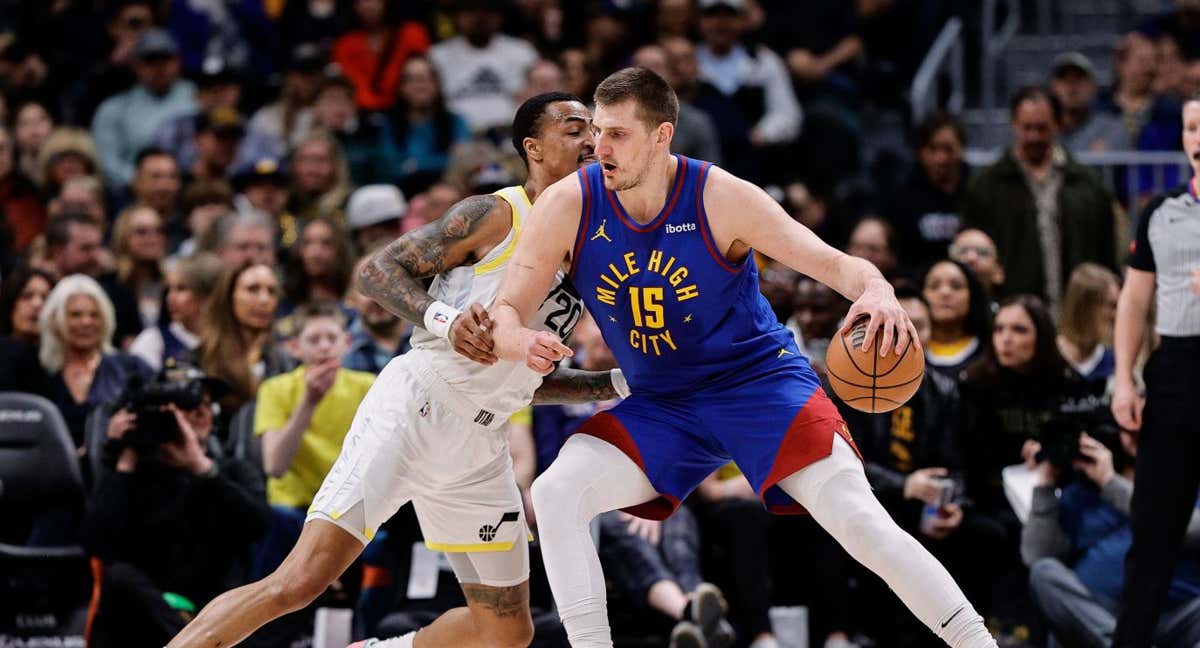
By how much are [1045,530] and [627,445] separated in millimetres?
2968

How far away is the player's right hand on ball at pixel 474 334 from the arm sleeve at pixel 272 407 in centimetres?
319

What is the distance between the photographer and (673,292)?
570cm

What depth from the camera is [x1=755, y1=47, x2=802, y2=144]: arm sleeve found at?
12453mm

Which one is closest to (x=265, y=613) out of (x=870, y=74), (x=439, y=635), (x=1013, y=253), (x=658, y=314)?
(x=439, y=635)

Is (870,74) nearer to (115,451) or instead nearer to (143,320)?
(143,320)

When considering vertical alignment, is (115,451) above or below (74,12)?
below

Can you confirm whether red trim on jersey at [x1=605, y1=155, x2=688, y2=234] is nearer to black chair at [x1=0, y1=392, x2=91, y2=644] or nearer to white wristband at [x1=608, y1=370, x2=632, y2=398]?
white wristband at [x1=608, y1=370, x2=632, y2=398]

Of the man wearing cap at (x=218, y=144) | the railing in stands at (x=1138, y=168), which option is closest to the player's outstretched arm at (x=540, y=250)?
the railing in stands at (x=1138, y=168)

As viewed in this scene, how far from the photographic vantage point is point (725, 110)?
40.8 feet

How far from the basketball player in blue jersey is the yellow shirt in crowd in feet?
10.0

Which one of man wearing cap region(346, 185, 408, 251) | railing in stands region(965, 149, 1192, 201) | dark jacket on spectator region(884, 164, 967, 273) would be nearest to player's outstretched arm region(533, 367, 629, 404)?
man wearing cap region(346, 185, 408, 251)

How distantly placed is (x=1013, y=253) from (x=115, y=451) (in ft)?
18.7

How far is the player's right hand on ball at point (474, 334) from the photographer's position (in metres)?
5.56

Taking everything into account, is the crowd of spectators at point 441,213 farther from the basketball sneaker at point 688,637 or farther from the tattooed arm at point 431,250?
the tattooed arm at point 431,250
